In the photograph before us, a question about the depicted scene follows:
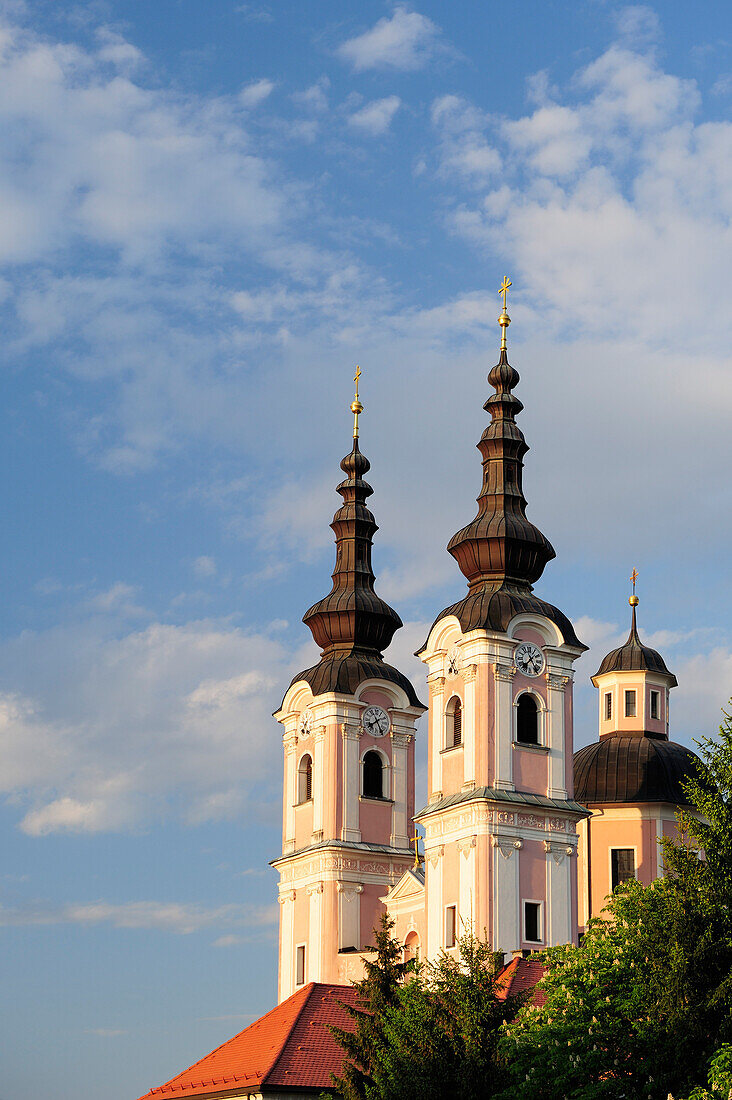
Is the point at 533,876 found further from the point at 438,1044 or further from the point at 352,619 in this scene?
the point at 438,1044

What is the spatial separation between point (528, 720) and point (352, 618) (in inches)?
395

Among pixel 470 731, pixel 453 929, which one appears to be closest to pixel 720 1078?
pixel 453 929

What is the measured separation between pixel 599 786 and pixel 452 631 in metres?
9.33

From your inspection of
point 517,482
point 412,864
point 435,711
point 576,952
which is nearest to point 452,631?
point 435,711

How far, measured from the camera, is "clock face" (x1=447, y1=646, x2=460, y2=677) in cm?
5072

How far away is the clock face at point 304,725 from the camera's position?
57594 millimetres

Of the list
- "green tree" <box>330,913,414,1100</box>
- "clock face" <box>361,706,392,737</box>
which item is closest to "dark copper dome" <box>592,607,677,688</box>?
"clock face" <box>361,706,392,737</box>

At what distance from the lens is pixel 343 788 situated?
184ft

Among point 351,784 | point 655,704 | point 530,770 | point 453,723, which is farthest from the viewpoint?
point 655,704

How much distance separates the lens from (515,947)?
156 feet

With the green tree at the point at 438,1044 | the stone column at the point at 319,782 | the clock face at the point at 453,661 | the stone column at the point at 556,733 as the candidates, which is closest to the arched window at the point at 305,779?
the stone column at the point at 319,782

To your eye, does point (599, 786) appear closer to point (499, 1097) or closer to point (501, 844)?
point (501, 844)

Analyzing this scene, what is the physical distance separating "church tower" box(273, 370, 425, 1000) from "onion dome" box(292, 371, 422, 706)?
45mm

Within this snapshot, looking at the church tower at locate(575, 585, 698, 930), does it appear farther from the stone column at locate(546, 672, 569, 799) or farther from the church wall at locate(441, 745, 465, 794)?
the church wall at locate(441, 745, 465, 794)
